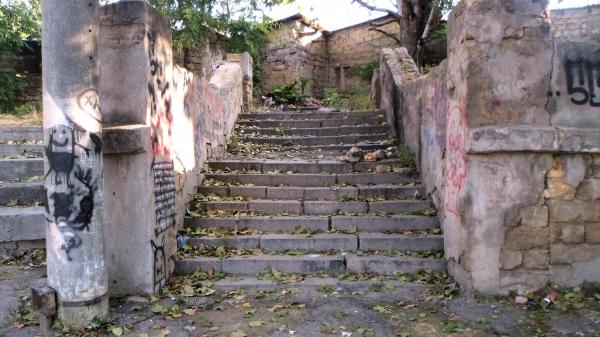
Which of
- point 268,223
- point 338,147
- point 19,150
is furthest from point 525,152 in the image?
point 19,150

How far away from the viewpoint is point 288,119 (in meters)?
9.47

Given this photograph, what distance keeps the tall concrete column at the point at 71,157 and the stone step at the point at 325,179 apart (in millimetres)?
3053

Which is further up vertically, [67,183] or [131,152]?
[131,152]

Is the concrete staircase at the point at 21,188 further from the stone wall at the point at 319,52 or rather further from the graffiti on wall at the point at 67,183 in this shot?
the stone wall at the point at 319,52

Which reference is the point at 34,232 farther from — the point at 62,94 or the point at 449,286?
the point at 449,286

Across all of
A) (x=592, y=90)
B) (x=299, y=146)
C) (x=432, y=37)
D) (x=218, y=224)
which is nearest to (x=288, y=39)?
(x=432, y=37)

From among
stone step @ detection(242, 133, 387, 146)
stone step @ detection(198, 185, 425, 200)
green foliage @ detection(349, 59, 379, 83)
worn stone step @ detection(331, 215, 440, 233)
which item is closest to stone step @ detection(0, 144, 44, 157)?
stone step @ detection(198, 185, 425, 200)

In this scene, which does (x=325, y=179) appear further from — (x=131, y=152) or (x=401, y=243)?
(x=131, y=152)

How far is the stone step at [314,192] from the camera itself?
5.96m

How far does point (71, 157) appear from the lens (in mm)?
3473

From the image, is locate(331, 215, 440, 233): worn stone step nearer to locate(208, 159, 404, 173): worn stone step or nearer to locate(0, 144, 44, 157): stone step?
locate(208, 159, 404, 173): worn stone step

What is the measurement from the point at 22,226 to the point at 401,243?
4172 mm

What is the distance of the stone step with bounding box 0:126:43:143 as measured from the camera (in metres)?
7.50

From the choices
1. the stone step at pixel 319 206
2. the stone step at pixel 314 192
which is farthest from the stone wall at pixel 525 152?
the stone step at pixel 314 192
